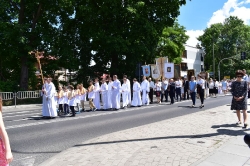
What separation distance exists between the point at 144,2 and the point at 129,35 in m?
3.58

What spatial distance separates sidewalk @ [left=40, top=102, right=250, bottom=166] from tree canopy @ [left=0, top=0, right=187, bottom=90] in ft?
55.5

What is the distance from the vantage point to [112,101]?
53.7 feet

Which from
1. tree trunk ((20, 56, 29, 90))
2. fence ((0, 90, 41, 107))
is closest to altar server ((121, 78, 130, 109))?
fence ((0, 90, 41, 107))

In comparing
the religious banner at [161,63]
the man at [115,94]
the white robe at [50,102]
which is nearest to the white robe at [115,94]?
the man at [115,94]

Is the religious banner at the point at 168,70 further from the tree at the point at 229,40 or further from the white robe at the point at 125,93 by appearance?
the tree at the point at 229,40

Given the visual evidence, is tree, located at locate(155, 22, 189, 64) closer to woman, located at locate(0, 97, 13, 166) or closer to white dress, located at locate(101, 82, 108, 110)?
white dress, located at locate(101, 82, 108, 110)

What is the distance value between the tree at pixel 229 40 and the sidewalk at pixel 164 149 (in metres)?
62.2

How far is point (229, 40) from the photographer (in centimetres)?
6700

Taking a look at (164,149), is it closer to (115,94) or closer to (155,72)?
(115,94)

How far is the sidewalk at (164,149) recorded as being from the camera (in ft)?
16.5

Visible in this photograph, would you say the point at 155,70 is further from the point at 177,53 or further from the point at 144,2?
the point at 177,53

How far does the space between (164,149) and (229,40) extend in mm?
67281

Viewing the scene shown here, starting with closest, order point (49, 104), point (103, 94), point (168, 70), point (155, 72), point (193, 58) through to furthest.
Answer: point (49, 104)
point (103, 94)
point (168, 70)
point (155, 72)
point (193, 58)

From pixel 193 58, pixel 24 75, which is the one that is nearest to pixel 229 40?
pixel 193 58
